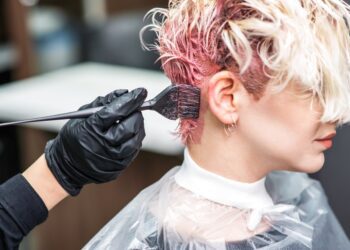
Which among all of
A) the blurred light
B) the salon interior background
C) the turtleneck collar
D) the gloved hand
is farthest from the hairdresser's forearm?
the blurred light

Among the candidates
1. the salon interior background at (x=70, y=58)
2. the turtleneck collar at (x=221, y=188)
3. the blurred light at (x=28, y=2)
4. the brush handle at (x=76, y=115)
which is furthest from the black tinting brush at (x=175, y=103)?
the blurred light at (x=28, y=2)

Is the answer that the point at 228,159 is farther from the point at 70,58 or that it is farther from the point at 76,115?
the point at 70,58

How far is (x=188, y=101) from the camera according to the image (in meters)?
1.03

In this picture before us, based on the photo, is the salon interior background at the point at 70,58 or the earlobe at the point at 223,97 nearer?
the earlobe at the point at 223,97

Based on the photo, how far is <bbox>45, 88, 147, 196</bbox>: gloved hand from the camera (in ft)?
3.16

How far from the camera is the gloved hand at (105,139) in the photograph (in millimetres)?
964

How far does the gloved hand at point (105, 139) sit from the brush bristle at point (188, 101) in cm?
8

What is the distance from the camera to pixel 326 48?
965 millimetres

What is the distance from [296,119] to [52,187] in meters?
0.48

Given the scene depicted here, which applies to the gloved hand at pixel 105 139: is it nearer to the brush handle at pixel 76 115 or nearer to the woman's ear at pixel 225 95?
the brush handle at pixel 76 115

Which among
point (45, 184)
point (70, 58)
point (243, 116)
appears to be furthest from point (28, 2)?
point (243, 116)

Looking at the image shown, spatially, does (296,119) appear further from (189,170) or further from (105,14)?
(105,14)

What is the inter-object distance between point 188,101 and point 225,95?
72 millimetres

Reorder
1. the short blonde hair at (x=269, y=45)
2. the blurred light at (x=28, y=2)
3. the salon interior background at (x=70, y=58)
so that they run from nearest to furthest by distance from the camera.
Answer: the short blonde hair at (x=269, y=45)
the salon interior background at (x=70, y=58)
the blurred light at (x=28, y=2)
